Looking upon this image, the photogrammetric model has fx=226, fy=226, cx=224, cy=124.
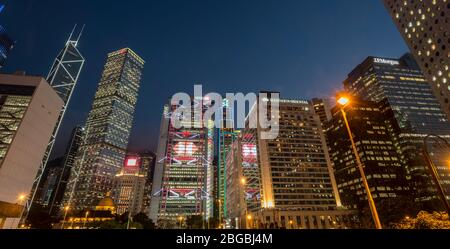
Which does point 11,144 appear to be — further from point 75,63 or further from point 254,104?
point 254,104

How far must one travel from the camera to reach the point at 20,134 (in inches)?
2180

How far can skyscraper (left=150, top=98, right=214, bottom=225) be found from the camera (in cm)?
15075

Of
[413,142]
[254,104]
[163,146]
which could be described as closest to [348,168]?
[413,142]

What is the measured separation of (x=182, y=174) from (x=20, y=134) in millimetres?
112580

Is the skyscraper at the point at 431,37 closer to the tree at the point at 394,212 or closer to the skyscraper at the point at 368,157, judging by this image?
the tree at the point at 394,212

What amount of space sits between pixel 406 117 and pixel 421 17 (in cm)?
9985

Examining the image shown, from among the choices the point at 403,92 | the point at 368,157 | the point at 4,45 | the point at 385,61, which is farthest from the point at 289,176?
the point at 4,45

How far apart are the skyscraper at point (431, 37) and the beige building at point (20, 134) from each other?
107 metres

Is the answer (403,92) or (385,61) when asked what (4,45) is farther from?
(385,61)

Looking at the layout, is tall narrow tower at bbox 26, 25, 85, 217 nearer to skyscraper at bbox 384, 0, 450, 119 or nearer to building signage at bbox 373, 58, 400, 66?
skyscraper at bbox 384, 0, 450, 119

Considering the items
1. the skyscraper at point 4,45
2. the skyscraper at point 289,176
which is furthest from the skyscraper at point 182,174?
the skyscraper at point 4,45

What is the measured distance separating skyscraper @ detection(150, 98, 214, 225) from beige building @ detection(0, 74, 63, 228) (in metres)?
97.2

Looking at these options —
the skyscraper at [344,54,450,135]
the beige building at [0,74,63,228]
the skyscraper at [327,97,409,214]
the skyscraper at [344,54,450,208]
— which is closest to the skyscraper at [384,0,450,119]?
the skyscraper at [327,97,409,214]

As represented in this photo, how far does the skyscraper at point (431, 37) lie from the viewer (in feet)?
190
